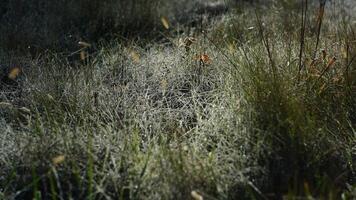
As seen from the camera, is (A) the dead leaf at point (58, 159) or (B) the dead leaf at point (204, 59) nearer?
(A) the dead leaf at point (58, 159)

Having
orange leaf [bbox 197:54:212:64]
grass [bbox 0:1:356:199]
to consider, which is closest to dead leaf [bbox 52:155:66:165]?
grass [bbox 0:1:356:199]

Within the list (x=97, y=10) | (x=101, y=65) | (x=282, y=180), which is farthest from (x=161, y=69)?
(x=97, y=10)

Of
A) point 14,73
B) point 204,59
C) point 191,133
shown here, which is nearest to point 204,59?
point 204,59

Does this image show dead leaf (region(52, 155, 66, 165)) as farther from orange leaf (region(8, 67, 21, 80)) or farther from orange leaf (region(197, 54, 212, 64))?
orange leaf (region(197, 54, 212, 64))

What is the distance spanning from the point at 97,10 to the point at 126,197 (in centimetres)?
316

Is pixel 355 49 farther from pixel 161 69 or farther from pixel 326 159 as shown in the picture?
pixel 161 69

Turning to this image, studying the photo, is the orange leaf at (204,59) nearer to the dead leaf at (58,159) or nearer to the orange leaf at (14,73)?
the orange leaf at (14,73)

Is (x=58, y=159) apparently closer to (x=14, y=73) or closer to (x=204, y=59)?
(x=14, y=73)

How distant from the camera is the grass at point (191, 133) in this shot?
6.62ft

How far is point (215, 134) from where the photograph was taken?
2.35 meters

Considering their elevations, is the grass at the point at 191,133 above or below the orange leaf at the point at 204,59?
below

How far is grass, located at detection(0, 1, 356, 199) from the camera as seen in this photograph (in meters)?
2.02

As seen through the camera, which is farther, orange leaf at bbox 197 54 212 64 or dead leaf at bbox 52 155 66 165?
orange leaf at bbox 197 54 212 64

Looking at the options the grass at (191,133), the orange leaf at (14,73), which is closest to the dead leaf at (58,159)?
the grass at (191,133)
